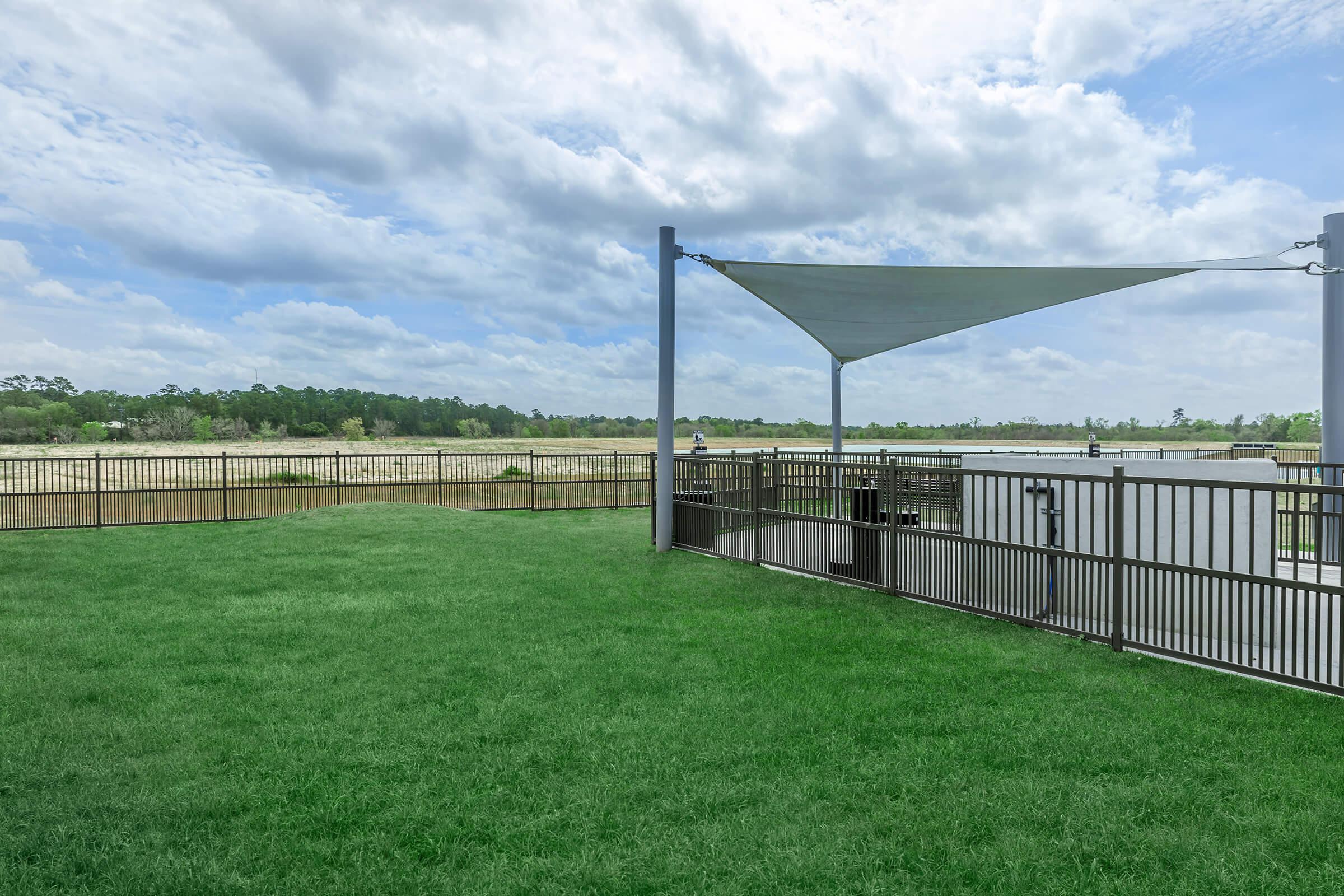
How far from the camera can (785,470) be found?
28.6ft

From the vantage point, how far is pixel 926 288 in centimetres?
943

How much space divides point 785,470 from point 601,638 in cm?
372

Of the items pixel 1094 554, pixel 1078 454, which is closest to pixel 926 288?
pixel 1094 554

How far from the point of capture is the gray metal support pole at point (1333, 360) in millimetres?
9859

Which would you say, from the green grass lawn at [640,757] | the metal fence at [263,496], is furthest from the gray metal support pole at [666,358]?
the green grass lawn at [640,757]

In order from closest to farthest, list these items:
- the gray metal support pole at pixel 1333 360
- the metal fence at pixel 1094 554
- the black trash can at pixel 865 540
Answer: the metal fence at pixel 1094 554 < the black trash can at pixel 865 540 < the gray metal support pole at pixel 1333 360

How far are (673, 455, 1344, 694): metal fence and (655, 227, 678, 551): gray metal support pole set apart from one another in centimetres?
141

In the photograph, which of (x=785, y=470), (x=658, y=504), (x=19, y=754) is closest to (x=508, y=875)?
(x=19, y=754)

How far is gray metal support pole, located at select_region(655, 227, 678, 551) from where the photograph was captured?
32.5 ft

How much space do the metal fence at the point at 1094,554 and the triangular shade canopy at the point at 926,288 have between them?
94.1 inches

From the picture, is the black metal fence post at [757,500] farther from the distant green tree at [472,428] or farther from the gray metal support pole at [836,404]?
the distant green tree at [472,428]

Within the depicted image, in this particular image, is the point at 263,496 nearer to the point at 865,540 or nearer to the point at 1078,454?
the point at 865,540

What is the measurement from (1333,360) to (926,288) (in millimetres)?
5761

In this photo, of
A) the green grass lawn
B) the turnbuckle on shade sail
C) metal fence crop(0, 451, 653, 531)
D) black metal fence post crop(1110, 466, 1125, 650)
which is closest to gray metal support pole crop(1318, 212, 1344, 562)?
the turnbuckle on shade sail
